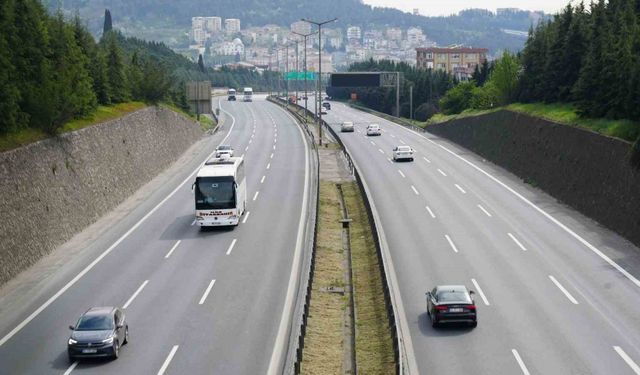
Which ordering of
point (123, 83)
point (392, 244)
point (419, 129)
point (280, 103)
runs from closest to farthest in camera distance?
point (392, 244), point (123, 83), point (419, 129), point (280, 103)

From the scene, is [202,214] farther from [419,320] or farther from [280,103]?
[280,103]

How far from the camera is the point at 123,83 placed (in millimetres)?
74625

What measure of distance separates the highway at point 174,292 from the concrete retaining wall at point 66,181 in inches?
67.0

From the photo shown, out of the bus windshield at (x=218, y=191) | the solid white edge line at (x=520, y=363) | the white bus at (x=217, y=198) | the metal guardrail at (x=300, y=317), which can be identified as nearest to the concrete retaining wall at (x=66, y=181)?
the white bus at (x=217, y=198)

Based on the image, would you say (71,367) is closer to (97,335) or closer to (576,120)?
(97,335)

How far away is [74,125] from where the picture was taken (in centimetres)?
5350

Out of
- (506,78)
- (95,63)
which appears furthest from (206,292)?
(506,78)

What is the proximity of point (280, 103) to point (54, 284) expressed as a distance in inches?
4874

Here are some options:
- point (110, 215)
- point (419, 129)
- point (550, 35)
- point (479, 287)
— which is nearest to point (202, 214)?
point (110, 215)

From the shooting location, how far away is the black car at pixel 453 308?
95.3 feet

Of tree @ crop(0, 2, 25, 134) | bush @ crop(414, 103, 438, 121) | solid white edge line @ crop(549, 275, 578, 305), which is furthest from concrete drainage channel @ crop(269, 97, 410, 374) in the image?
bush @ crop(414, 103, 438, 121)

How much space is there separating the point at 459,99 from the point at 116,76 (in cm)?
4885

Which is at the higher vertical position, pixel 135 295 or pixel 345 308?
pixel 135 295

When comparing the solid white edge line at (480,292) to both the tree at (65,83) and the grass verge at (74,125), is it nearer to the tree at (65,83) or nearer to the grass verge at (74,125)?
the grass verge at (74,125)
